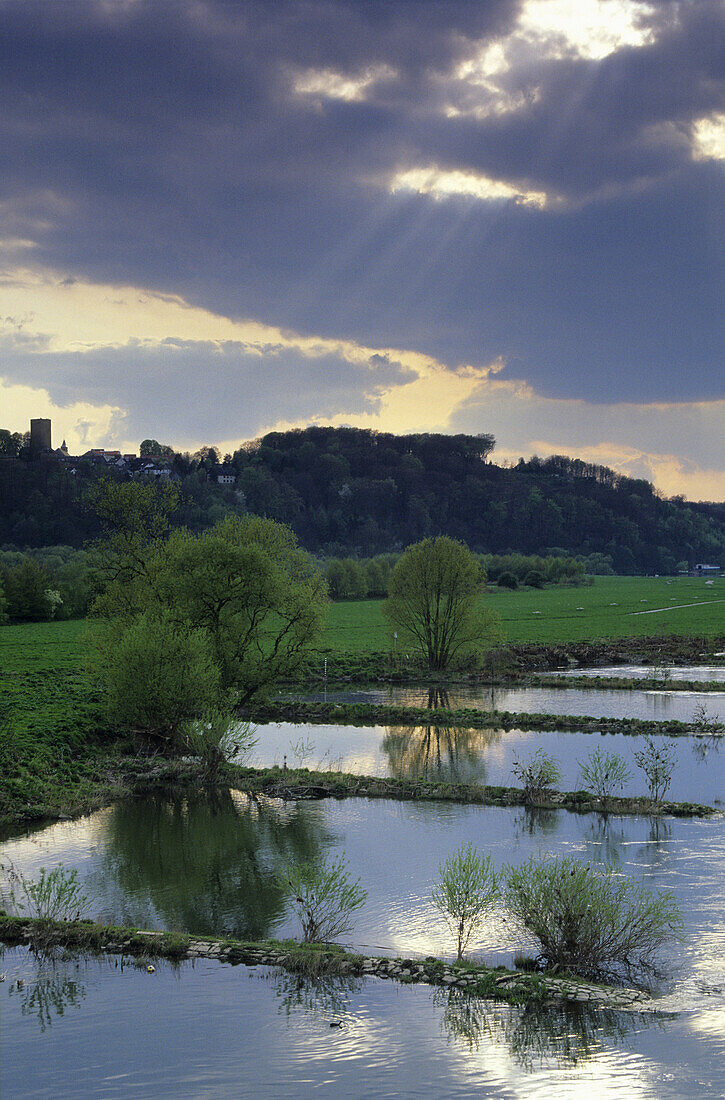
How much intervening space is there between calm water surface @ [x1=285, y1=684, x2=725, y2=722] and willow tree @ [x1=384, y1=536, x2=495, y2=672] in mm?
5388

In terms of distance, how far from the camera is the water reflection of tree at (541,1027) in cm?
1348

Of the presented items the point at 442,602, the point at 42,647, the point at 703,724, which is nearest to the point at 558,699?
the point at 703,724

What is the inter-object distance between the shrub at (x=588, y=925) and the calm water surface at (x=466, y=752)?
43.2ft

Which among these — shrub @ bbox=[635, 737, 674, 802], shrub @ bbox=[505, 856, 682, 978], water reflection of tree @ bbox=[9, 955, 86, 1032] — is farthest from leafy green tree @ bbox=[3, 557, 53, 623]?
shrub @ bbox=[505, 856, 682, 978]

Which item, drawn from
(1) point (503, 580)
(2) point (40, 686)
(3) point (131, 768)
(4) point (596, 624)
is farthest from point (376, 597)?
(3) point (131, 768)

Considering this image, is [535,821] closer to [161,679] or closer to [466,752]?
[466,752]

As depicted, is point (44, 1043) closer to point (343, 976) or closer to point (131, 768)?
point (343, 976)

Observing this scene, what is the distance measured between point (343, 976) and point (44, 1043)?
209 inches

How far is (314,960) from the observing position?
16.2 m

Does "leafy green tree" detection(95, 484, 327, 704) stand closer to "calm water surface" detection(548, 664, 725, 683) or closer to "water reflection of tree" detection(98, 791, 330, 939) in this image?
"water reflection of tree" detection(98, 791, 330, 939)

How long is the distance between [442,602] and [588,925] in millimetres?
48092

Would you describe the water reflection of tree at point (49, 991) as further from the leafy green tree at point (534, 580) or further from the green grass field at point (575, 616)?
the leafy green tree at point (534, 580)

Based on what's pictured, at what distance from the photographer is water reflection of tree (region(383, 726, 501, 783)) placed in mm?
33219

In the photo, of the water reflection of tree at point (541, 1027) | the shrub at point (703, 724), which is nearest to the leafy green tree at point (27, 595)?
the shrub at point (703, 724)
